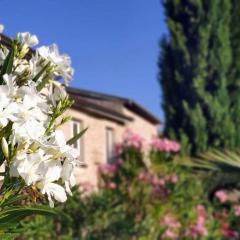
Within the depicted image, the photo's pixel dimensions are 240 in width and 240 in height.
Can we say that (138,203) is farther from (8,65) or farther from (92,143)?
(8,65)

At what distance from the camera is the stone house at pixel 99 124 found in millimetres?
16656

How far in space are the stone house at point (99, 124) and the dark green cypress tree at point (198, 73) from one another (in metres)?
1.45

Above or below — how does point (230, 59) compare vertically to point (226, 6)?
below

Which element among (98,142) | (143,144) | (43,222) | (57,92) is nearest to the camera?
(57,92)

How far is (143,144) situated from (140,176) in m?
1.07

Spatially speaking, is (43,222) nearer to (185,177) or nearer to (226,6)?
(185,177)

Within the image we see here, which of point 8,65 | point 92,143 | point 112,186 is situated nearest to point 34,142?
point 8,65

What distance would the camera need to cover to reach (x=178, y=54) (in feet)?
70.9

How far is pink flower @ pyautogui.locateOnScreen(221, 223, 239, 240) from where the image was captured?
13672mm

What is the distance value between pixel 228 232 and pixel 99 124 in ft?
18.9

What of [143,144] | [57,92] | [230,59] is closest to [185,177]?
[143,144]

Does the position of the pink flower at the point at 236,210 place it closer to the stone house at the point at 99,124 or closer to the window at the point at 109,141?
the stone house at the point at 99,124

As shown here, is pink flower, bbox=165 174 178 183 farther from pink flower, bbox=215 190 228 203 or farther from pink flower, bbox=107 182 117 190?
pink flower, bbox=215 190 228 203

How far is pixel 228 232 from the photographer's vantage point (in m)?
13.8
